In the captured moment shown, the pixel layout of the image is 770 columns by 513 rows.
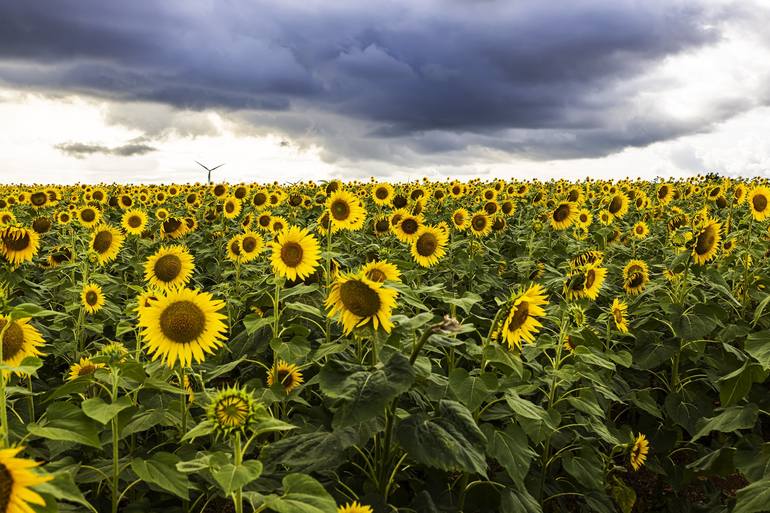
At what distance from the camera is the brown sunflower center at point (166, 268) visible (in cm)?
533

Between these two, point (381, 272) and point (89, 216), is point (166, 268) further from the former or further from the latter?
point (89, 216)

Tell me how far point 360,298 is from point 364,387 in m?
0.63

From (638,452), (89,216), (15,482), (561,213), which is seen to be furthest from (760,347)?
(89,216)

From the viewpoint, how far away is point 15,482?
157 cm

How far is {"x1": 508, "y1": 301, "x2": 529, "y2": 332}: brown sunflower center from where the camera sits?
3352 millimetres

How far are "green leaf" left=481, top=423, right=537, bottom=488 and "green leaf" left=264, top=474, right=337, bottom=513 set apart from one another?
1.19m

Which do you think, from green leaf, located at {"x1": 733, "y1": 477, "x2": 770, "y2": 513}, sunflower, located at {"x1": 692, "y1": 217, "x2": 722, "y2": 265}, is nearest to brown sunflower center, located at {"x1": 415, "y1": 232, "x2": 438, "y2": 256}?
sunflower, located at {"x1": 692, "y1": 217, "x2": 722, "y2": 265}

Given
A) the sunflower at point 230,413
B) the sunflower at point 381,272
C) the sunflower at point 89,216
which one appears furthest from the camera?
the sunflower at point 89,216

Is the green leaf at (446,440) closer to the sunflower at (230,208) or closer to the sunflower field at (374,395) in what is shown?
the sunflower field at (374,395)

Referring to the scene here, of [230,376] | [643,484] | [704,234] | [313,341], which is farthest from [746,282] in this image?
[230,376]

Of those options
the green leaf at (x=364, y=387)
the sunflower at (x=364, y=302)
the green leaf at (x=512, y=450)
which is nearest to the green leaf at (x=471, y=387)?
the green leaf at (x=512, y=450)

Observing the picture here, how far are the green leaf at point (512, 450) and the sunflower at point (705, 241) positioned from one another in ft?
10.4

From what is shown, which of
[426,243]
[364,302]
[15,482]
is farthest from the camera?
[426,243]

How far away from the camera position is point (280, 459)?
8.13ft
